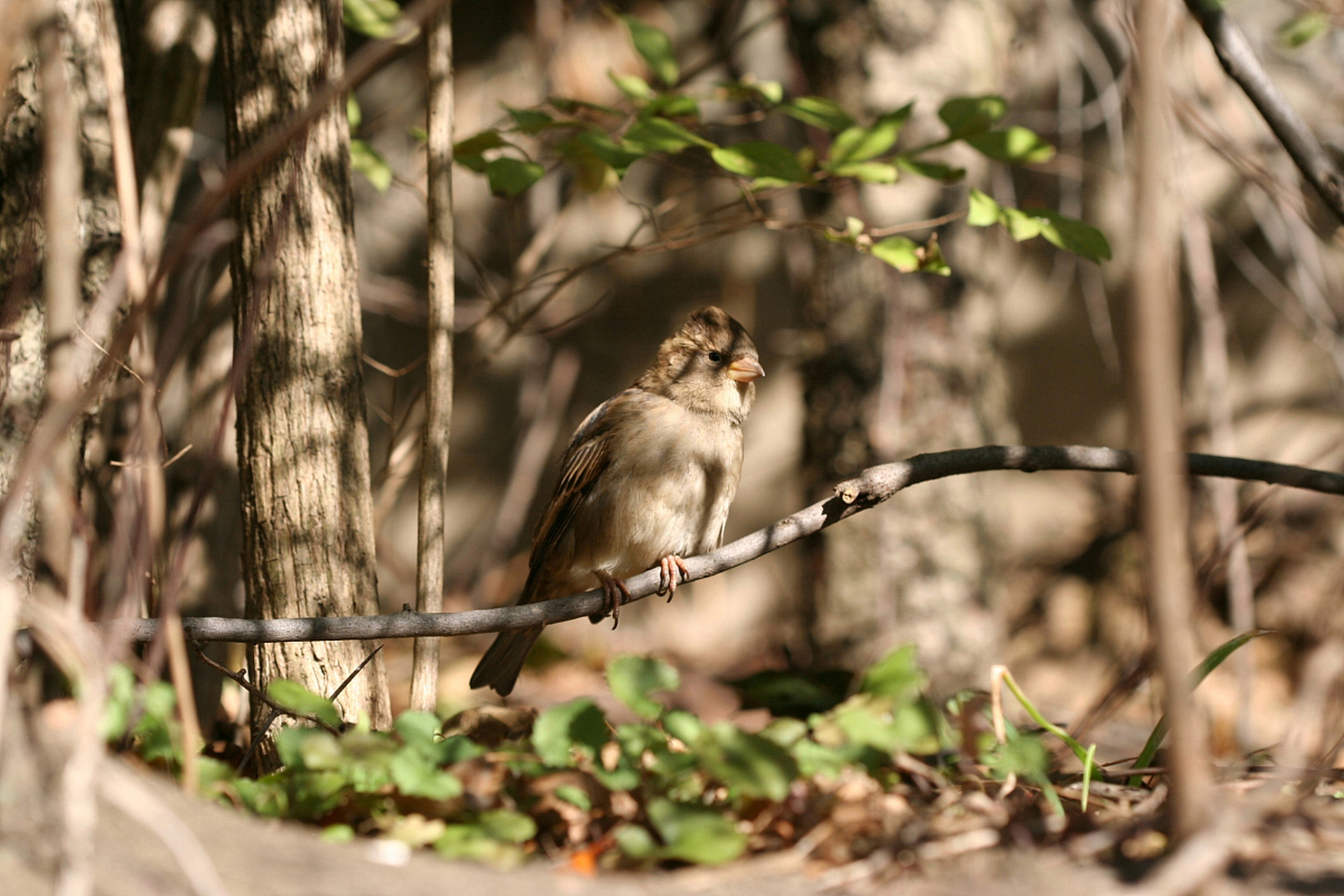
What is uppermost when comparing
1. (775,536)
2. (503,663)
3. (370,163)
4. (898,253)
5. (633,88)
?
(633,88)

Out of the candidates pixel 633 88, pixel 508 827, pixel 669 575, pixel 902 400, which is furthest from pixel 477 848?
pixel 902 400

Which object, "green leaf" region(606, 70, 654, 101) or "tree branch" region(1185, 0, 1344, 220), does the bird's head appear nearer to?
"green leaf" region(606, 70, 654, 101)

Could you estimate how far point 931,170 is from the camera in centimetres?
300

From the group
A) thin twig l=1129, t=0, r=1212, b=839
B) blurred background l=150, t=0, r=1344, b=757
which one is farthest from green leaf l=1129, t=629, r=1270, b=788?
blurred background l=150, t=0, r=1344, b=757

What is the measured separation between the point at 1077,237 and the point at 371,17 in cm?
205

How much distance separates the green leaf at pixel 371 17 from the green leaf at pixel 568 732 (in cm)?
209

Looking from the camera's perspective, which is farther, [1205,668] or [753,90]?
[753,90]

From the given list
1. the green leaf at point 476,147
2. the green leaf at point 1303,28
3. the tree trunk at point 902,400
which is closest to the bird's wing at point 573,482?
the green leaf at point 476,147

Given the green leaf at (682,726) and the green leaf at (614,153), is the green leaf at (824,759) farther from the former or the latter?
the green leaf at (614,153)

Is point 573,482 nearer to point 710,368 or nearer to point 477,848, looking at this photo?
point 710,368

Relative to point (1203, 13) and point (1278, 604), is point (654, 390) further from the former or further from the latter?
point (1278, 604)

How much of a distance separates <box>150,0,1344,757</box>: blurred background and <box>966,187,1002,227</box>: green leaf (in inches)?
78.7

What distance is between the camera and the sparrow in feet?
11.9

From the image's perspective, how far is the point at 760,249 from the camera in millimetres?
6402
